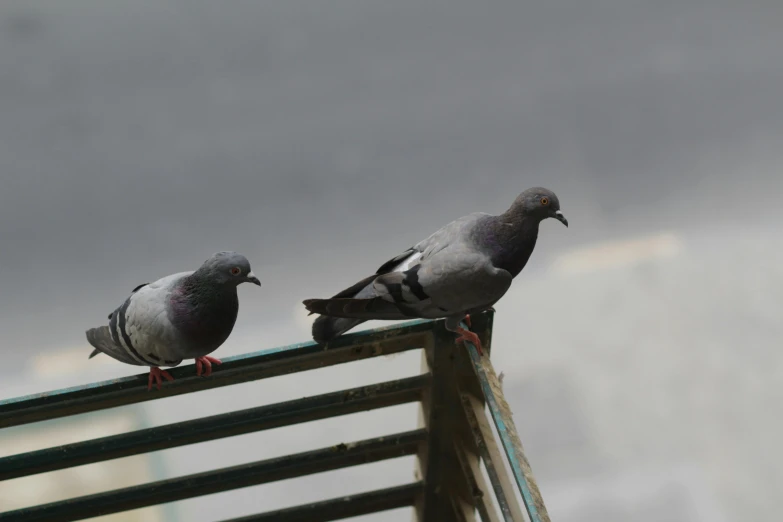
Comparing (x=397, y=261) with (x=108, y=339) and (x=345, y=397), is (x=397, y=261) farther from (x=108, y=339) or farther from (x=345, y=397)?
(x=108, y=339)

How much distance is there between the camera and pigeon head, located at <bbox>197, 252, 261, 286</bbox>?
2.75m

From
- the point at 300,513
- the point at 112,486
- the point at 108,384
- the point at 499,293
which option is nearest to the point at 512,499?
the point at 499,293

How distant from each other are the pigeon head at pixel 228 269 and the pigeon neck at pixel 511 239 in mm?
666

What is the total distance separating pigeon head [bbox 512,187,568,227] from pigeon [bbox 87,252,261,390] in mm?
766

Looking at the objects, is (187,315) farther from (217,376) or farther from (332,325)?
(332,325)

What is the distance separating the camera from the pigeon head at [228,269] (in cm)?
275

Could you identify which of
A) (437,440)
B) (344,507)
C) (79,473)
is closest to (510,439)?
(437,440)

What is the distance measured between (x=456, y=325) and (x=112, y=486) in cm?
205

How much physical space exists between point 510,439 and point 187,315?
3.12ft

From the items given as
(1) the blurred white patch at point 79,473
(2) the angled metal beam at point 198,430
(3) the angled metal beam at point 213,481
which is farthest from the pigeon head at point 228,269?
(1) the blurred white patch at point 79,473

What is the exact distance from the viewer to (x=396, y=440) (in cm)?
335

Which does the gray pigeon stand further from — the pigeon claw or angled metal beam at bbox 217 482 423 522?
angled metal beam at bbox 217 482 423 522

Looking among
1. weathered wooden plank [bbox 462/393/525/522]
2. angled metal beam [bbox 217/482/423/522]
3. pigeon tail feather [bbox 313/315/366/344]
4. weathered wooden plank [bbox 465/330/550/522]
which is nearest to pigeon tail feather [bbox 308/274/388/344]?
pigeon tail feather [bbox 313/315/366/344]

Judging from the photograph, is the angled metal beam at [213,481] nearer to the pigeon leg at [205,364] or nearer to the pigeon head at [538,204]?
the pigeon leg at [205,364]
